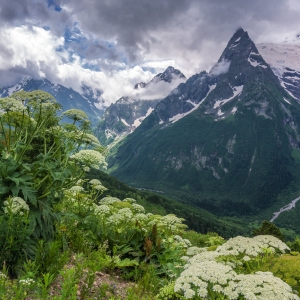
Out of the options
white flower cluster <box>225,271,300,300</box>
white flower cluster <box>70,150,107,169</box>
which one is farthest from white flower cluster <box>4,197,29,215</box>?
white flower cluster <box>225,271,300,300</box>

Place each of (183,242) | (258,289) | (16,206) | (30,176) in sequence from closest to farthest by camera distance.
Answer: (258,289) → (16,206) → (30,176) → (183,242)

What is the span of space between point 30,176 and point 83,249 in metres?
3.46

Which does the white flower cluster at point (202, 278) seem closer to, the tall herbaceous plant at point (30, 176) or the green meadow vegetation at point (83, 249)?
the green meadow vegetation at point (83, 249)

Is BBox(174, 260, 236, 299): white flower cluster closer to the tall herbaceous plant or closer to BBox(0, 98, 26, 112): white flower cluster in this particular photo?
the tall herbaceous plant

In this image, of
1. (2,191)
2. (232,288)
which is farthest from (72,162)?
(232,288)

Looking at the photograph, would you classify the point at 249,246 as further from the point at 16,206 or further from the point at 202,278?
the point at 16,206

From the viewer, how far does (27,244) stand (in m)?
7.04

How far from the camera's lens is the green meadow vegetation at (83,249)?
18.9ft

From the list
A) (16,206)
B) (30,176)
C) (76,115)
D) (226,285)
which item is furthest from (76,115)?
(226,285)

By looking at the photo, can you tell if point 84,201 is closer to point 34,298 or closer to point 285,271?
point 34,298

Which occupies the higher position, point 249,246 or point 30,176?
point 30,176

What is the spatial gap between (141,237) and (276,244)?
16.2 feet

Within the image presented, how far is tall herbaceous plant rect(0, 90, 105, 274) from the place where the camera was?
6.81 meters

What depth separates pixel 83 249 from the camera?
978 centimetres
